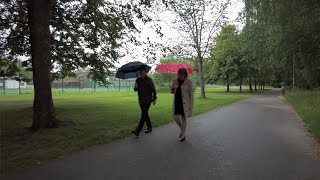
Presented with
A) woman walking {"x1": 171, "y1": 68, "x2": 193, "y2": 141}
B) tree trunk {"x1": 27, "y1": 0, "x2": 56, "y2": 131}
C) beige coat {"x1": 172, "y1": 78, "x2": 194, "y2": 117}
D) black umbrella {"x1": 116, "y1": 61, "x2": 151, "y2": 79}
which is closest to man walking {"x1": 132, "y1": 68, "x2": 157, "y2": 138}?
black umbrella {"x1": 116, "y1": 61, "x2": 151, "y2": 79}

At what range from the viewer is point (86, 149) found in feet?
27.1

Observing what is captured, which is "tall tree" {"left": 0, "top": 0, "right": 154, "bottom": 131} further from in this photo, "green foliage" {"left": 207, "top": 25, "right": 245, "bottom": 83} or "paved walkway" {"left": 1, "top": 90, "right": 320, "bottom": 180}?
"green foliage" {"left": 207, "top": 25, "right": 245, "bottom": 83}

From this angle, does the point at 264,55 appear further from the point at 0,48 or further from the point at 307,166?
the point at 307,166

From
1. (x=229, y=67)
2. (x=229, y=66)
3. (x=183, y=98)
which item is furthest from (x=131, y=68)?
(x=229, y=66)

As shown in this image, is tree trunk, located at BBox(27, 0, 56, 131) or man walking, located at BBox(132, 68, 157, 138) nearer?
man walking, located at BBox(132, 68, 157, 138)

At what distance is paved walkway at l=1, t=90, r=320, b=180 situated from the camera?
602 centimetres

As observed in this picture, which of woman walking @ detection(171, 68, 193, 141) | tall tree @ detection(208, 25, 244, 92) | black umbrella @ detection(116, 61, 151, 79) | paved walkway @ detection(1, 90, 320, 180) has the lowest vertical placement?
paved walkway @ detection(1, 90, 320, 180)

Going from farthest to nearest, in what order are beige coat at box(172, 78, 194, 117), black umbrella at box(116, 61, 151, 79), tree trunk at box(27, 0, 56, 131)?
1. tree trunk at box(27, 0, 56, 131)
2. black umbrella at box(116, 61, 151, 79)
3. beige coat at box(172, 78, 194, 117)

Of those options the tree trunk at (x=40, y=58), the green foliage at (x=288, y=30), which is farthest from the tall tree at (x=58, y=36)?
the green foliage at (x=288, y=30)

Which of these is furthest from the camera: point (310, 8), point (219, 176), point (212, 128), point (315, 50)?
point (315, 50)

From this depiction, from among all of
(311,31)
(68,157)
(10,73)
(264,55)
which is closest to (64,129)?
(68,157)

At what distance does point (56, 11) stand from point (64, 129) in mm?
6100

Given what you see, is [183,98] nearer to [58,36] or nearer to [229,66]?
[58,36]

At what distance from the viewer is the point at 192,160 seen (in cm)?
706
